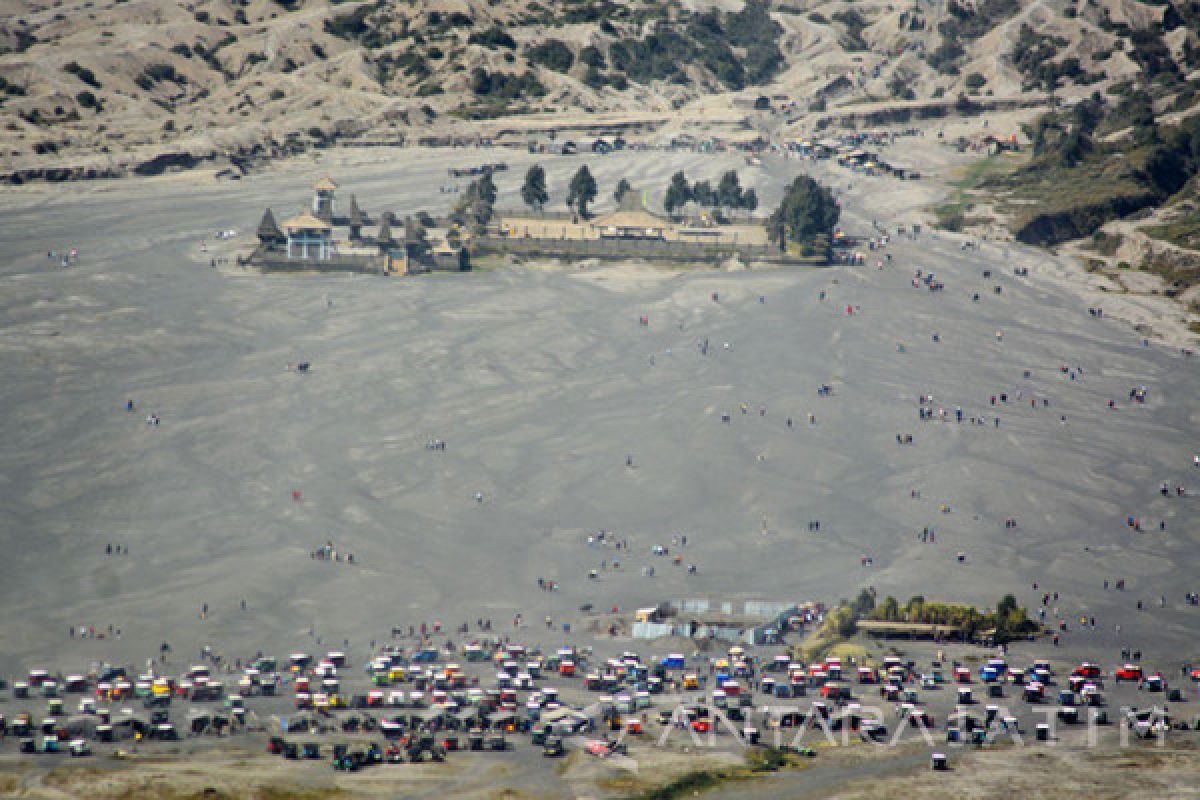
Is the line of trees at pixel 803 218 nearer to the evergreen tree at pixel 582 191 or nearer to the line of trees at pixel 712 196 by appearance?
the line of trees at pixel 712 196

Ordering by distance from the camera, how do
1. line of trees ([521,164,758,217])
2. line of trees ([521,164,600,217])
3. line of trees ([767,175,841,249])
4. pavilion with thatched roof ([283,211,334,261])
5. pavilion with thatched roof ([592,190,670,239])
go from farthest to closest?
line of trees ([521,164,758,217]) → line of trees ([521,164,600,217]) → pavilion with thatched roof ([592,190,670,239]) → line of trees ([767,175,841,249]) → pavilion with thatched roof ([283,211,334,261])

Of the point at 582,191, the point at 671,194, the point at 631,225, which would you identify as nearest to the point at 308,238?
the point at 582,191

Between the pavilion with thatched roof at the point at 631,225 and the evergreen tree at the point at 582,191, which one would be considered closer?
the pavilion with thatched roof at the point at 631,225

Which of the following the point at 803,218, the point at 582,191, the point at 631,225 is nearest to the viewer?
the point at 803,218

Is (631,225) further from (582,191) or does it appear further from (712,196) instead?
(712,196)

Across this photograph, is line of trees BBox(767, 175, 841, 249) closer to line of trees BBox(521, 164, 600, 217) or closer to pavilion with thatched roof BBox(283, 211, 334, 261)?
line of trees BBox(521, 164, 600, 217)

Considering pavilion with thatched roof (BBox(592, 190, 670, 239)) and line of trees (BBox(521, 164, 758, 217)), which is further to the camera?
line of trees (BBox(521, 164, 758, 217))

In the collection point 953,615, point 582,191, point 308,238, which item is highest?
point 582,191

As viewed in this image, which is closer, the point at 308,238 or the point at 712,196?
the point at 308,238

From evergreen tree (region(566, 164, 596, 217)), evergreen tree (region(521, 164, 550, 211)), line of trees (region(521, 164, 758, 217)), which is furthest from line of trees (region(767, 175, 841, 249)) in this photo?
evergreen tree (region(521, 164, 550, 211))

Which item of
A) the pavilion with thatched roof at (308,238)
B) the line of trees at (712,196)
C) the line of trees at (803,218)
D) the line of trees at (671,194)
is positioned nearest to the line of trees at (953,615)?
the line of trees at (803,218)

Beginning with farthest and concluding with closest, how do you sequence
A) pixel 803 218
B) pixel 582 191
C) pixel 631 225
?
pixel 582 191
pixel 631 225
pixel 803 218

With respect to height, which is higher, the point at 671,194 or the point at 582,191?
the point at 582,191
